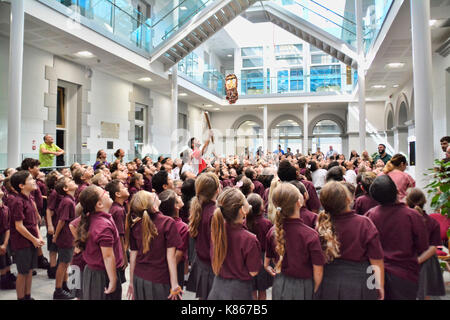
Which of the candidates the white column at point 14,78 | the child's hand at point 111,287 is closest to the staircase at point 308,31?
the white column at point 14,78

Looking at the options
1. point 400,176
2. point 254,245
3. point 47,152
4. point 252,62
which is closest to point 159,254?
point 254,245

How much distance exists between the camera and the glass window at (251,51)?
76.9 ft

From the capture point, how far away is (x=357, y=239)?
7.29 ft

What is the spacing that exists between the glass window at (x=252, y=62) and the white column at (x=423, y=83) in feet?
60.6

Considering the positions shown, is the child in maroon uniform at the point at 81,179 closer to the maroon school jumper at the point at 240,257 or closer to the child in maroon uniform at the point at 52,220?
the child in maroon uniform at the point at 52,220

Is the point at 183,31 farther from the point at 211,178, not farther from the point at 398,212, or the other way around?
the point at 398,212

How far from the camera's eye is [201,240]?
9.48 ft

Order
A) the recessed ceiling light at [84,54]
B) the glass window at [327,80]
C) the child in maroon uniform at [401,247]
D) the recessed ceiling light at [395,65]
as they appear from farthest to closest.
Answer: the glass window at [327,80] → the recessed ceiling light at [395,65] → the recessed ceiling light at [84,54] → the child in maroon uniform at [401,247]

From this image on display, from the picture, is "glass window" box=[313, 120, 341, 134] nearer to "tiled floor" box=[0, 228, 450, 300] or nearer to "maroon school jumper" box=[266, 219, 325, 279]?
"tiled floor" box=[0, 228, 450, 300]

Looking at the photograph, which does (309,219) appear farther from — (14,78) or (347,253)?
(14,78)

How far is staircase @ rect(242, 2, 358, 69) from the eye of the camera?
12133 mm

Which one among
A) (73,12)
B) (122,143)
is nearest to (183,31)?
(73,12)

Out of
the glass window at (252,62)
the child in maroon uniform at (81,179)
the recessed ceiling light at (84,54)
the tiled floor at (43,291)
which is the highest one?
the glass window at (252,62)

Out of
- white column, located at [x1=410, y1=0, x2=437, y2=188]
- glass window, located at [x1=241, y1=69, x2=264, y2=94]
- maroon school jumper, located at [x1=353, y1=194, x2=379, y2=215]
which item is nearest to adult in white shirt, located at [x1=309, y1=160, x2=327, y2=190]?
white column, located at [x1=410, y1=0, x2=437, y2=188]
